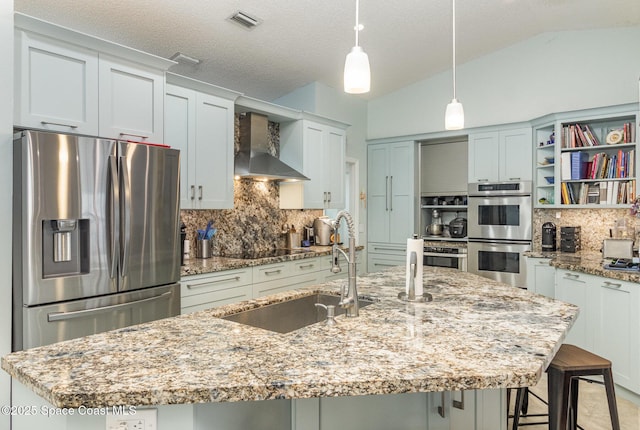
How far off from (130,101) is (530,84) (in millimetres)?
4336

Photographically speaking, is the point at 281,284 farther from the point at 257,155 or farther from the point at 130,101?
the point at 130,101

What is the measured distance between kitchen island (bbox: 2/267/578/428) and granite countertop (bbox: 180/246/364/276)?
1.33 m

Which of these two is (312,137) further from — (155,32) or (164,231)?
(164,231)

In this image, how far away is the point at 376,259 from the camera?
5.87 m

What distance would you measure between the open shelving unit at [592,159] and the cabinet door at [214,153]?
3.37 metres

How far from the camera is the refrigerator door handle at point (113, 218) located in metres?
2.46

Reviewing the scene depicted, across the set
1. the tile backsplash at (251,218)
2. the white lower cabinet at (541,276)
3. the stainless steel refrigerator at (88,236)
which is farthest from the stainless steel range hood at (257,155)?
the white lower cabinet at (541,276)

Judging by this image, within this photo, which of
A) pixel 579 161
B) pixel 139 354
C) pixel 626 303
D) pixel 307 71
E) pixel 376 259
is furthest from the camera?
pixel 376 259

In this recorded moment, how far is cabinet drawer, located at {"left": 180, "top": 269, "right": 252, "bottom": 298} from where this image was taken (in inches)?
120

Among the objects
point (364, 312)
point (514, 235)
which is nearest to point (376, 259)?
point (514, 235)

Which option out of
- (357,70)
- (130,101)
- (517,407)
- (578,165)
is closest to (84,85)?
(130,101)

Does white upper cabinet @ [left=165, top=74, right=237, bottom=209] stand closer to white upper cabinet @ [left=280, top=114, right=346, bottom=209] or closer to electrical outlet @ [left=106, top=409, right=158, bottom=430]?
white upper cabinet @ [left=280, top=114, right=346, bottom=209]

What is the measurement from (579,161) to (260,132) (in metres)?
3.32

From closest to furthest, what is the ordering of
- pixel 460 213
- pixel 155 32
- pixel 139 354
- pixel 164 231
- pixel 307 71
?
pixel 139 354 → pixel 164 231 → pixel 155 32 → pixel 307 71 → pixel 460 213
